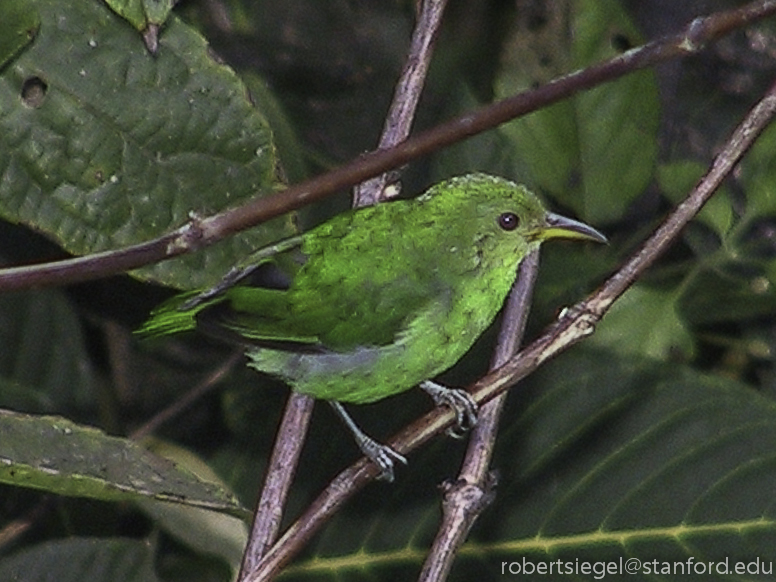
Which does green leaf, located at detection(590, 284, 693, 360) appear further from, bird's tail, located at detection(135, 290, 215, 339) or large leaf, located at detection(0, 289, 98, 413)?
large leaf, located at detection(0, 289, 98, 413)

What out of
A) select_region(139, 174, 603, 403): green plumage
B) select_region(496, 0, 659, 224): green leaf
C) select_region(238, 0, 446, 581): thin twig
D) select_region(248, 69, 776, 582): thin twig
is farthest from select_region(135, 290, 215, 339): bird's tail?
select_region(496, 0, 659, 224): green leaf

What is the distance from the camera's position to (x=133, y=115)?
1.89 m

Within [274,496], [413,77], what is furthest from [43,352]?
[413,77]

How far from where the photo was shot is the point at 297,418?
2029mm

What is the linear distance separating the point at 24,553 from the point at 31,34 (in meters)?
1.03

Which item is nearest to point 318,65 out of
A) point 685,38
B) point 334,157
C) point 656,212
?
point 334,157

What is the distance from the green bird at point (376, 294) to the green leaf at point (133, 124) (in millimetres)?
140

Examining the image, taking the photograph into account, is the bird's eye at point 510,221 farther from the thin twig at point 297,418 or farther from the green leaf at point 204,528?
the green leaf at point 204,528

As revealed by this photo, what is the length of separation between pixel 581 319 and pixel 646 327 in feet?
3.49

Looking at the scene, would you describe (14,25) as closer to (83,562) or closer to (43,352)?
(83,562)

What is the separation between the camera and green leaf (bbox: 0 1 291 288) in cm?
185

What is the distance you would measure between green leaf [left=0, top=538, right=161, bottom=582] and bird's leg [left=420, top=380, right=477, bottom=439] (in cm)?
60

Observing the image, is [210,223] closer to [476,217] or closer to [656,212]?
[476,217]

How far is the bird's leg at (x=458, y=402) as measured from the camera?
1703mm
